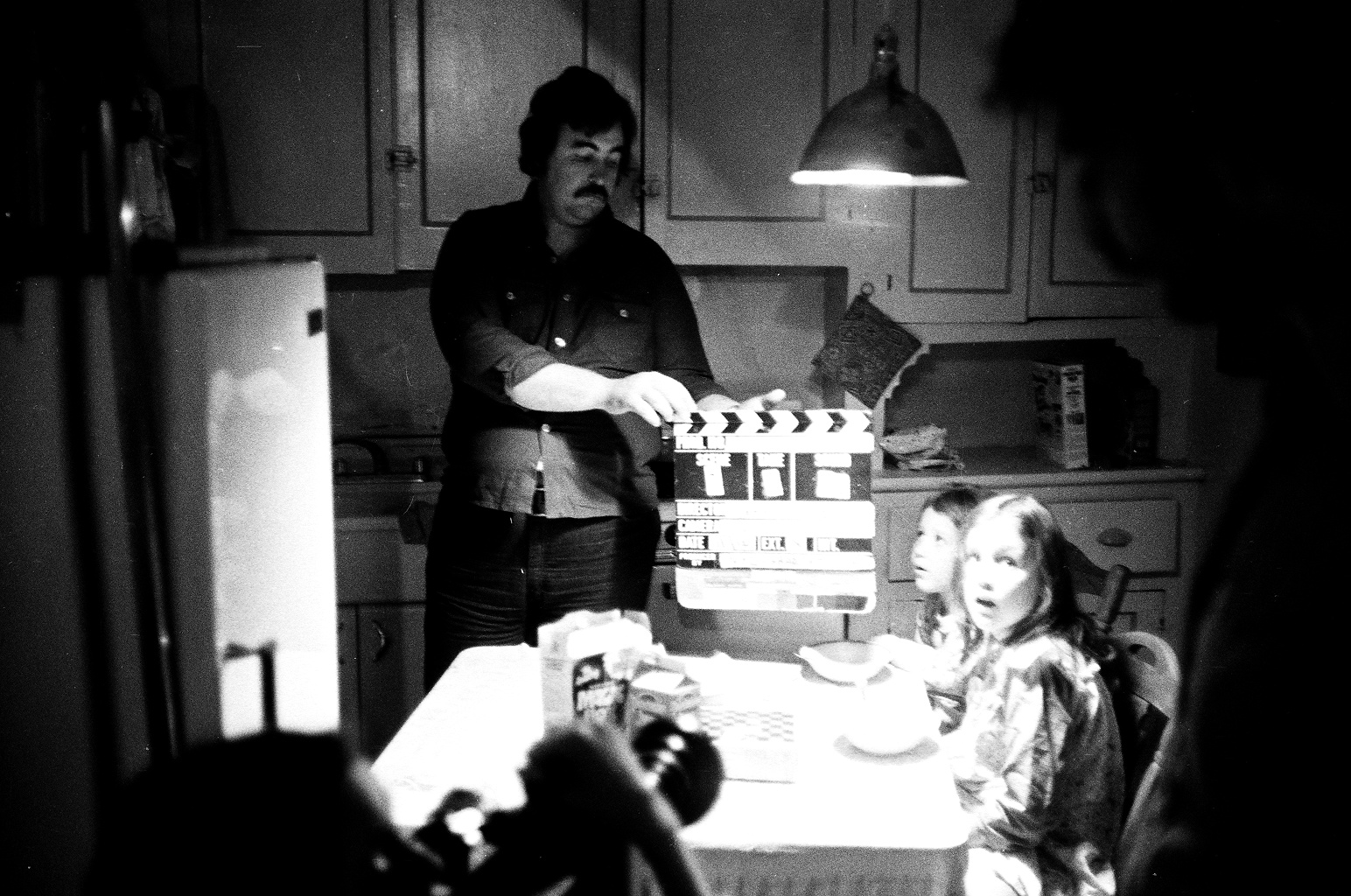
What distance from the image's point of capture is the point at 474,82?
5.23 feet

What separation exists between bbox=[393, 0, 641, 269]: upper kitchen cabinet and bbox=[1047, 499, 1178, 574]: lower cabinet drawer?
92 centimetres

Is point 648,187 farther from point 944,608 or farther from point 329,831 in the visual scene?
point 329,831

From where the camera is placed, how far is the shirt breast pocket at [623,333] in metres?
1.19

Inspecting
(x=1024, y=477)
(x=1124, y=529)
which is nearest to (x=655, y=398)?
(x=1024, y=477)

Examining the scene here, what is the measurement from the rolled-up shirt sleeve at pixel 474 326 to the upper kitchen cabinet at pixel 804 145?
56 centimetres

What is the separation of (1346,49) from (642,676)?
571 millimetres

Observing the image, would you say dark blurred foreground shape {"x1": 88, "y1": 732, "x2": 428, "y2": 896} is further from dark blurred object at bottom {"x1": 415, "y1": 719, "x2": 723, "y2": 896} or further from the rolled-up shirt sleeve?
the rolled-up shirt sleeve

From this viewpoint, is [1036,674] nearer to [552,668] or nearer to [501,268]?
[552,668]

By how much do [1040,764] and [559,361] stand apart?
0.59 m

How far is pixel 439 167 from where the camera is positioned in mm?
1606

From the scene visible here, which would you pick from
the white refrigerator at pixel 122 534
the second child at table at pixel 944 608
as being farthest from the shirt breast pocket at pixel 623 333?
the white refrigerator at pixel 122 534

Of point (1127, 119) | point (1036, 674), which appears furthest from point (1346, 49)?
point (1036, 674)

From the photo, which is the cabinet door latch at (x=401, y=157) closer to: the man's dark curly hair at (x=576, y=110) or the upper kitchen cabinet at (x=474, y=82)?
the upper kitchen cabinet at (x=474, y=82)

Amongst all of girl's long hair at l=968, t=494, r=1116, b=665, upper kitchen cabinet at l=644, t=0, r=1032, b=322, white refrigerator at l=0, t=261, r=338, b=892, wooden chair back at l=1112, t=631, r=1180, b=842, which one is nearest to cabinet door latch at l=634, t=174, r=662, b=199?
upper kitchen cabinet at l=644, t=0, r=1032, b=322
